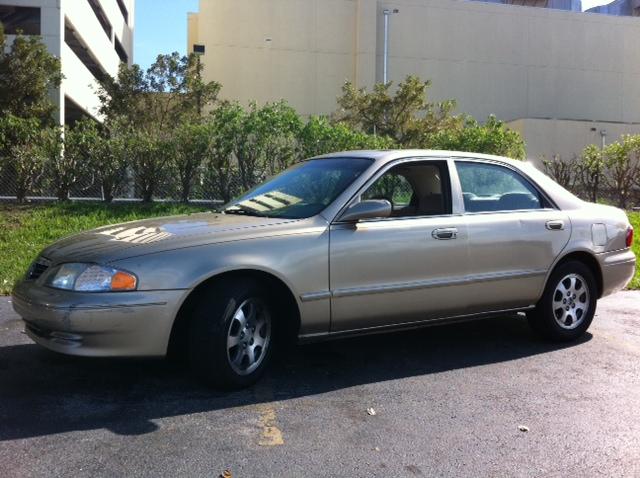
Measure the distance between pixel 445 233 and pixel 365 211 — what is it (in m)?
0.77

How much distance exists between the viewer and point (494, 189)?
5480 mm

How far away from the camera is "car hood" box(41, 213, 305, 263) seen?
404cm

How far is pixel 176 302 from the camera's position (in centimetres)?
397

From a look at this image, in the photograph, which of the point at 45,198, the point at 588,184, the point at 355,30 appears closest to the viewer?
the point at 45,198

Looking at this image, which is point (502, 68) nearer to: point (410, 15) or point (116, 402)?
point (410, 15)

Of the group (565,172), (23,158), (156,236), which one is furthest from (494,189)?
(565,172)

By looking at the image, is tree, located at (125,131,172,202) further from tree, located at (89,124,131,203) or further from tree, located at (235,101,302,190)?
tree, located at (235,101,302,190)

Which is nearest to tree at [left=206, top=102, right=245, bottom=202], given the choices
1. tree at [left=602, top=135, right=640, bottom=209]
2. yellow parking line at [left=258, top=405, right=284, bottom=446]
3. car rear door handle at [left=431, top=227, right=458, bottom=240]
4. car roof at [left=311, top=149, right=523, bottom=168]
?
car roof at [left=311, top=149, right=523, bottom=168]

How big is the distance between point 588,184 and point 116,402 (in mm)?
14902

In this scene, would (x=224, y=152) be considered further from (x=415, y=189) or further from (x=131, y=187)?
(x=415, y=189)

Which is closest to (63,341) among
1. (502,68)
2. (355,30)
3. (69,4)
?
(69,4)

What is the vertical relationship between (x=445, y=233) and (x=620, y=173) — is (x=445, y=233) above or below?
below

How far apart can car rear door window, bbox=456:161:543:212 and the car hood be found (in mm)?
1623

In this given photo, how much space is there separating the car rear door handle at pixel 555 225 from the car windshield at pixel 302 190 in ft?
5.61
